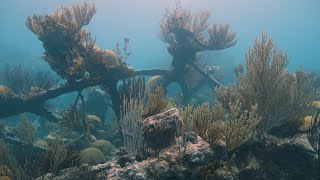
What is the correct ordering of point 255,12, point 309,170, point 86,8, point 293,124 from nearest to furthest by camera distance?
point 309,170 → point 293,124 → point 86,8 → point 255,12

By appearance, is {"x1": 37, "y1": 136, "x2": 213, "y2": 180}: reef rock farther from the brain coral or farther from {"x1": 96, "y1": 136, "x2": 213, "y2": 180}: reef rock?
the brain coral

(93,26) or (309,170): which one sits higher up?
(93,26)

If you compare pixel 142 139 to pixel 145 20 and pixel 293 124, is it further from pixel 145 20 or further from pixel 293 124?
pixel 145 20

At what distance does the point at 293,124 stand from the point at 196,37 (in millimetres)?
8243

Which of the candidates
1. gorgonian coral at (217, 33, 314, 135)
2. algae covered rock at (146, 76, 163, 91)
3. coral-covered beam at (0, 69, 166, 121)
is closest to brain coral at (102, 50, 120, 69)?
coral-covered beam at (0, 69, 166, 121)

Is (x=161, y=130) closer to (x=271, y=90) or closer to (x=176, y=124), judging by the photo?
(x=176, y=124)

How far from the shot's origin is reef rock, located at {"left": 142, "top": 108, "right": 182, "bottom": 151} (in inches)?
221

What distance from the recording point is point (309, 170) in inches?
257

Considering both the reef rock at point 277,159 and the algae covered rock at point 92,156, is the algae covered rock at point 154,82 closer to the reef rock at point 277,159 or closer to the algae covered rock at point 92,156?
the algae covered rock at point 92,156

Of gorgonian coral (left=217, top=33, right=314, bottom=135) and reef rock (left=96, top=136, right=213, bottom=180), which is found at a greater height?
gorgonian coral (left=217, top=33, right=314, bottom=135)

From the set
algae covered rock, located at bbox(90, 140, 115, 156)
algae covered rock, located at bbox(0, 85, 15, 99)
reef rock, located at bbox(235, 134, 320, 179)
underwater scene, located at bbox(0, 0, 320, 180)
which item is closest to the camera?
underwater scene, located at bbox(0, 0, 320, 180)

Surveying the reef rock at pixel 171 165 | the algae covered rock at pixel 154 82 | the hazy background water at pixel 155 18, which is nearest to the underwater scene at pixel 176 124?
the reef rock at pixel 171 165

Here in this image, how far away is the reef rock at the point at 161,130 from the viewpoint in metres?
5.61

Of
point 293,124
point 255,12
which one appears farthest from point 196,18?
point 255,12
